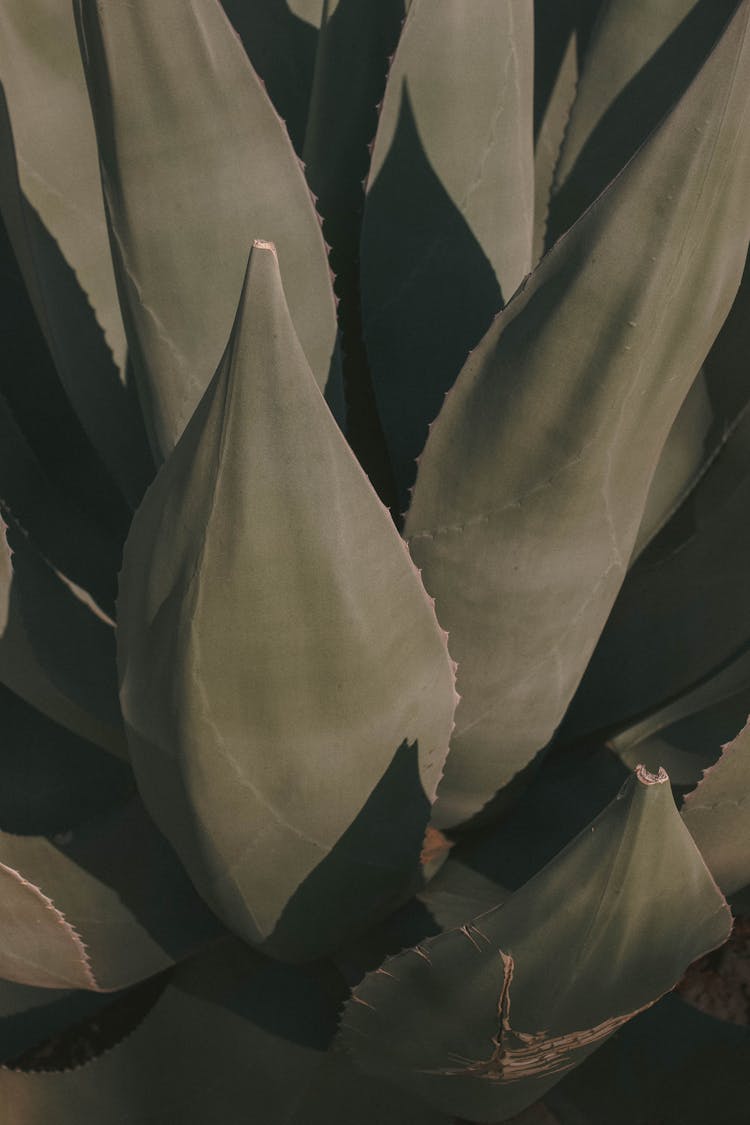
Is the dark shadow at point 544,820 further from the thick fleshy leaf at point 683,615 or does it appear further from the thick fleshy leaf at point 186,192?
the thick fleshy leaf at point 186,192

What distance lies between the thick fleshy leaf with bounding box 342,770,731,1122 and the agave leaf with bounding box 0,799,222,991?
0.73ft

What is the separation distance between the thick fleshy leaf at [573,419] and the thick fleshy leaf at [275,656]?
10 centimetres

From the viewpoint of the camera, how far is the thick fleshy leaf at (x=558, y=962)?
711 mm

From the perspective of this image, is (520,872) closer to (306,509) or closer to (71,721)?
(71,721)

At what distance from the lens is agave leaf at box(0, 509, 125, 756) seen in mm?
1067

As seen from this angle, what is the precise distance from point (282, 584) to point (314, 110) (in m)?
0.64

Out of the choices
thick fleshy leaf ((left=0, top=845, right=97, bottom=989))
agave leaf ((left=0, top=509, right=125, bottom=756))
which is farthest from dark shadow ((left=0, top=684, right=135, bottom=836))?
thick fleshy leaf ((left=0, top=845, right=97, bottom=989))

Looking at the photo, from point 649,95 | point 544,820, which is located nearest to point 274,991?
point 544,820

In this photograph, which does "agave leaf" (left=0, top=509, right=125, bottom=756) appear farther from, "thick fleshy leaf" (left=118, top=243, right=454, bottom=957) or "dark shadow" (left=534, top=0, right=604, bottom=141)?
"dark shadow" (left=534, top=0, right=604, bottom=141)

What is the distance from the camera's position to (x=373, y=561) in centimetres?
75

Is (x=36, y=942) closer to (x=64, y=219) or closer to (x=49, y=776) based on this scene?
(x=49, y=776)

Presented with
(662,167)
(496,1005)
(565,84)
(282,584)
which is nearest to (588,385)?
(662,167)

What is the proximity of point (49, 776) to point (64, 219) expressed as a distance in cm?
54

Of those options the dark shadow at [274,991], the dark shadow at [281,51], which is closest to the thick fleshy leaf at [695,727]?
the dark shadow at [274,991]
